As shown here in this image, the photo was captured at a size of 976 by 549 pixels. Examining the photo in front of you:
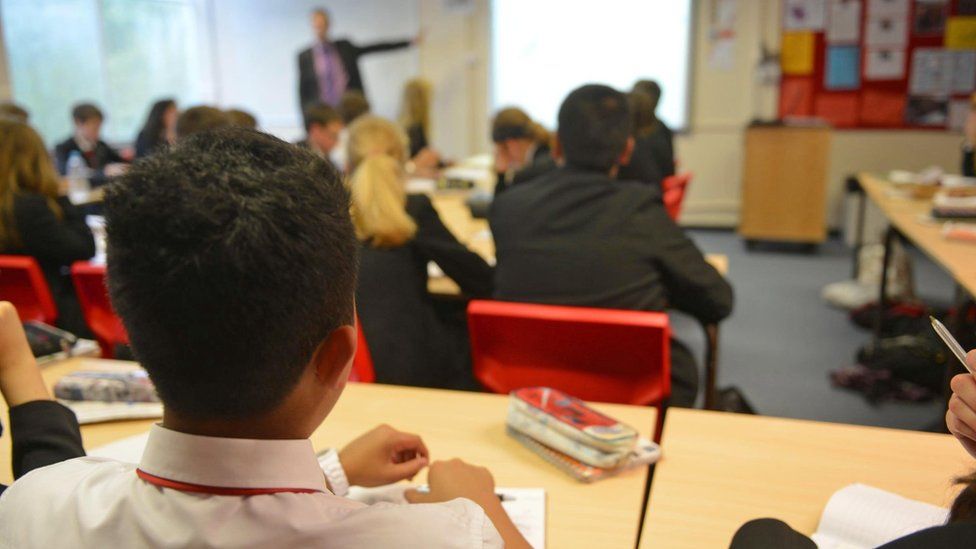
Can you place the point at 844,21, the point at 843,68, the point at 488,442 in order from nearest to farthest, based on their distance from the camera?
the point at 488,442, the point at 844,21, the point at 843,68

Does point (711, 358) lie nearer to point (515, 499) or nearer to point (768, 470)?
point (768, 470)

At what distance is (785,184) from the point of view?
575cm

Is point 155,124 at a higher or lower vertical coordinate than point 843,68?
lower

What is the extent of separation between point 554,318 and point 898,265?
327 centimetres

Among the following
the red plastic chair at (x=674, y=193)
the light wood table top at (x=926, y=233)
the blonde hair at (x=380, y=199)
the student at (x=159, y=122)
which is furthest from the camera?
the student at (x=159, y=122)

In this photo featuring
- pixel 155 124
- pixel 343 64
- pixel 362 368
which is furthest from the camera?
pixel 343 64

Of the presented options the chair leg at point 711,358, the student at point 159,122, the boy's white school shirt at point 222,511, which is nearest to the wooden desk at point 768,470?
the boy's white school shirt at point 222,511

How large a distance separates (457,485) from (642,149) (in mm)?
3113

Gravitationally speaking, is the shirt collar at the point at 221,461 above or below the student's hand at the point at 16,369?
above

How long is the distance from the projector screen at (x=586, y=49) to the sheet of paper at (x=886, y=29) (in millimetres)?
1349

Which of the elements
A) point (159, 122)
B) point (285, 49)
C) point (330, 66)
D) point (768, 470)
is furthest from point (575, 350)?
point (285, 49)

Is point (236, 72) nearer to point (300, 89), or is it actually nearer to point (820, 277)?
point (300, 89)

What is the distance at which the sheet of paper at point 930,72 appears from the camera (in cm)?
576

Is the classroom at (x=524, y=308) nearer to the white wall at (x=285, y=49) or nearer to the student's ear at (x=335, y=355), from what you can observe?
the student's ear at (x=335, y=355)
